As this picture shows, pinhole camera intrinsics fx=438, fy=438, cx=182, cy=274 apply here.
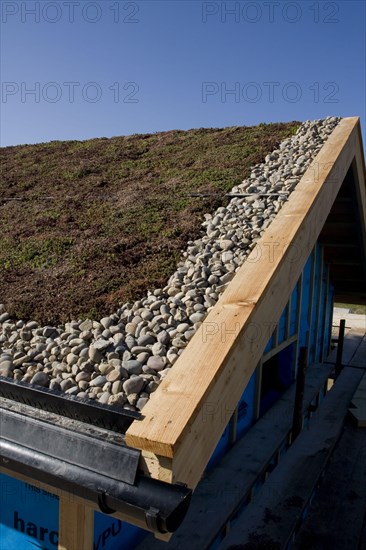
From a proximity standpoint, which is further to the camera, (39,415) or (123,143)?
(123,143)

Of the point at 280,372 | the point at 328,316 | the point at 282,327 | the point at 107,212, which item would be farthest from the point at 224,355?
the point at 328,316

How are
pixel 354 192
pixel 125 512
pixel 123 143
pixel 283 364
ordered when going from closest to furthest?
pixel 125 512, pixel 354 192, pixel 283 364, pixel 123 143

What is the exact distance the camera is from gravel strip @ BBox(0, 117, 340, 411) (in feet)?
9.20

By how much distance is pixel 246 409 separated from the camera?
5.79 m

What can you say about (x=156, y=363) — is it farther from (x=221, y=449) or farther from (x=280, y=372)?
(x=280, y=372)

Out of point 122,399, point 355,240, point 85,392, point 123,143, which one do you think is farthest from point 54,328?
point 123,143

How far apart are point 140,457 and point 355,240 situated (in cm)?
680

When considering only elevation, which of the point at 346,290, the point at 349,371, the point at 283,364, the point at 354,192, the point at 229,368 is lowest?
the point at 349,371

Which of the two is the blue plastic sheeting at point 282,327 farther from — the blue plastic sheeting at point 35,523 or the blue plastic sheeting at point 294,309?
the blue plastic sheeting at point 35,523

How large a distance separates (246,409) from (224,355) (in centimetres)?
340

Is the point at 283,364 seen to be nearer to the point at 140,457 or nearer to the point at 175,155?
the point at 175,155

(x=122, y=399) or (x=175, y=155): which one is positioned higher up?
(x=175, y=155)

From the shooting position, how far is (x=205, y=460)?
8.46ft

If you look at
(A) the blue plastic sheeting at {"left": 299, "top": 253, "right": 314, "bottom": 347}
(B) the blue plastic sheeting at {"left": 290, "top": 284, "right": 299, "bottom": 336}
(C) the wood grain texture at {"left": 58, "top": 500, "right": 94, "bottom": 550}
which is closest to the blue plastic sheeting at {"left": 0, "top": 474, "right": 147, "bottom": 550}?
(C) the wood grain texture at {"left": 58, "top": 500, "right": 94, "bottom": 550}
